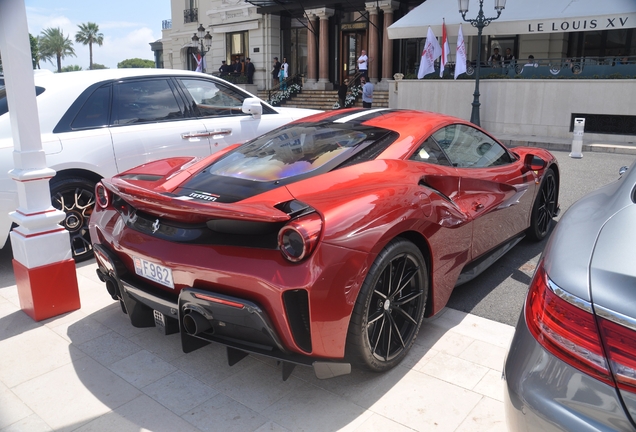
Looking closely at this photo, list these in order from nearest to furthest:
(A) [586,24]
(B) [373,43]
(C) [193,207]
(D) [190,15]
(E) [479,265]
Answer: (C) [193,207] < (E) [479,265] < (A) [586,24] < (B) [373,43] < (D) [190,15]

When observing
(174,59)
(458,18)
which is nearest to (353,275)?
(458,18)

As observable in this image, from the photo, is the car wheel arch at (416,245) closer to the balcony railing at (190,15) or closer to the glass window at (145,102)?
the glass window at (145,102)

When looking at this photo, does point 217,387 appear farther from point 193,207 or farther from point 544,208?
point 544,208

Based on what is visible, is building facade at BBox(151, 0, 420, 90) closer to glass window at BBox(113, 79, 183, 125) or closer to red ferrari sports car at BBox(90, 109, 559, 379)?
glass window at BBox(113, 79, 183, 125)

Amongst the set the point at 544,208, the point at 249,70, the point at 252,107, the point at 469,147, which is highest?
the point at 249,70

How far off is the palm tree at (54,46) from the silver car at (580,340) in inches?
4516

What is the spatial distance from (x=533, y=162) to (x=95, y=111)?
4.08 meters

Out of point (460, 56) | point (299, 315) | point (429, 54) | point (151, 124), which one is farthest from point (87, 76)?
point (429, 54)

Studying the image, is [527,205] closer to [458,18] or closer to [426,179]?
[426,179]

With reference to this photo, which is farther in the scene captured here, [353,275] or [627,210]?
[353,275]

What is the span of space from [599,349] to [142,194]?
2250 mm

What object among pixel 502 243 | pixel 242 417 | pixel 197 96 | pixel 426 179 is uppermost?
pixel 197 96

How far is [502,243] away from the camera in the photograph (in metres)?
4.34

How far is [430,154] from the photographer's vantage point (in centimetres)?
356
